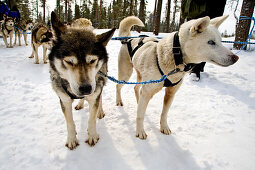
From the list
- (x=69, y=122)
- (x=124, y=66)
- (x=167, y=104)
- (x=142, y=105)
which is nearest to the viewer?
(x=69, y=122)

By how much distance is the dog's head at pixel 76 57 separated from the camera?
144 cm

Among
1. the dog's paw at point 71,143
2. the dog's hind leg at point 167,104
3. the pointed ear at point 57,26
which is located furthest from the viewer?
the dog's hind leg at point 167,104

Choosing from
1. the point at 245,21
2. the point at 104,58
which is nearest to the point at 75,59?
the point at 104,58

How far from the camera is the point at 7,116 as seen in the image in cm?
259

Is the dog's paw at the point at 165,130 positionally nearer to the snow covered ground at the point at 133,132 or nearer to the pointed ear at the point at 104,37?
the snow covered ground at the point at 133,132

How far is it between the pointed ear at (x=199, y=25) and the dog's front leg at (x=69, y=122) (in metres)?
1.77

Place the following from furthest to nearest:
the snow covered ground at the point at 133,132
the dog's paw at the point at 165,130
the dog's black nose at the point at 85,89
Result: the dog's paw at the point at 165,130 → the snow covered ground at the point at 133,132 → the dog's black nose at the point at 85,89

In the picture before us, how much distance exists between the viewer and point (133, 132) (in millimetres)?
2439

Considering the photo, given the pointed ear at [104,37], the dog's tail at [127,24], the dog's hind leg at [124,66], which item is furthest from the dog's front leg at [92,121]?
the dog's tail at [127,24]

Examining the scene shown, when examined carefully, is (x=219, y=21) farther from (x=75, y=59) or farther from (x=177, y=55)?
(x=75, y=59)

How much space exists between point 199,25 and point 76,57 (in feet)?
4.63

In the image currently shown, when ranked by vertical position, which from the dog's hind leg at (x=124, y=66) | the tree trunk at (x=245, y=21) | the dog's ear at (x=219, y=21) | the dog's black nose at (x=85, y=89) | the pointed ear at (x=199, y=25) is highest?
the tree trunk at (x=245, y=21)

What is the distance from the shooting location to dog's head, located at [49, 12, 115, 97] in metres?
1.44

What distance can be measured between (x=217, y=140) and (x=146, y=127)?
1.15 metres
